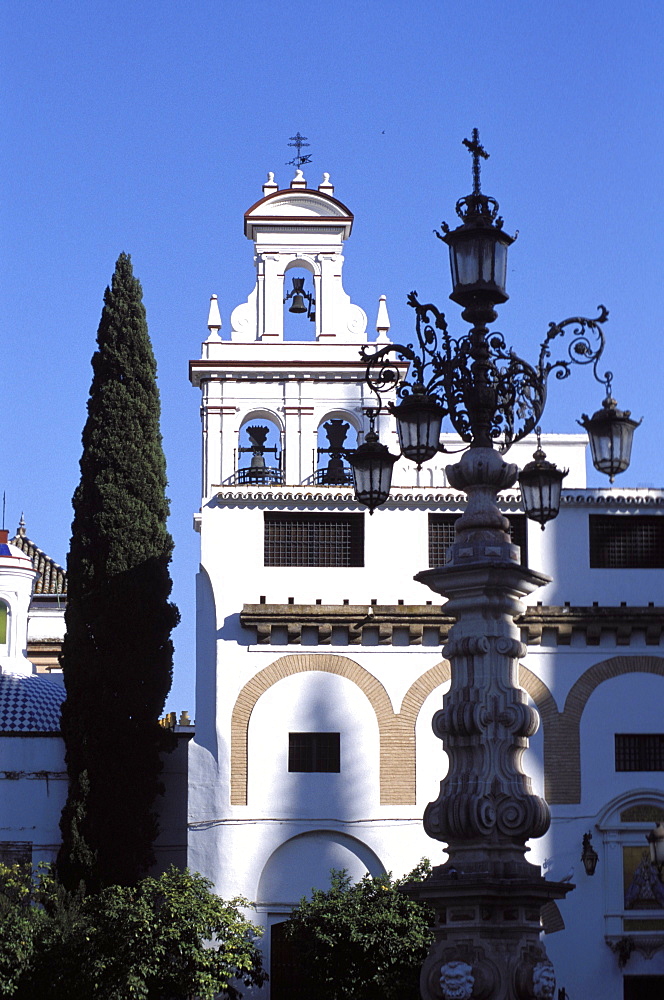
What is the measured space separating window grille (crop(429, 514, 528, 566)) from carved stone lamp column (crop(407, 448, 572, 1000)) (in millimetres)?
15421

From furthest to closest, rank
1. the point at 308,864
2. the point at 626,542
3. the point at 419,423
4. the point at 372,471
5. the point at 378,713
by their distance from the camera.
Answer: the point at 626,542
the point at 378,713
the point at 308,864
the point at 372,471
the point at 419,423

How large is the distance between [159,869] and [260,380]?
432 inches

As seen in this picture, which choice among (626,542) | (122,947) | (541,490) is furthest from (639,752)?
(541,490)

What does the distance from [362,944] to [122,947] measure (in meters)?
3.69

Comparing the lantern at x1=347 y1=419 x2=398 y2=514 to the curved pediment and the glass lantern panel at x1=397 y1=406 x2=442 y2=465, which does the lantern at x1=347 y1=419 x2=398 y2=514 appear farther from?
the curved pediment

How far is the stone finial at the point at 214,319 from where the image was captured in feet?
116

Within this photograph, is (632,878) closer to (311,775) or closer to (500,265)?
(311,775)

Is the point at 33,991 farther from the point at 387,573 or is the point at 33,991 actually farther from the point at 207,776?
the point at 387,573

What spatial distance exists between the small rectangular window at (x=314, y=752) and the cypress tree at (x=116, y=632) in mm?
2208

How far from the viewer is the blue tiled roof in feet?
100

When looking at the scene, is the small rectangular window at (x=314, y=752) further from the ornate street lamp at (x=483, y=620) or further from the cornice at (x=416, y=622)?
the ornate street lamp at (x=483, y=620)

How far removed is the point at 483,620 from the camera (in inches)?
538

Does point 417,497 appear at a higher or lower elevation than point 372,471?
higher

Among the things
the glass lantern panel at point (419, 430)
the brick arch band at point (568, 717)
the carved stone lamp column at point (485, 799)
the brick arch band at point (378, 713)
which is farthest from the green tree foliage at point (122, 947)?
the glass lantern panel at point (419, 430)
